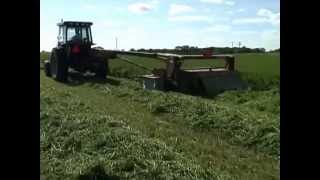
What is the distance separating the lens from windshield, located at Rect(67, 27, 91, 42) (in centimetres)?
2042

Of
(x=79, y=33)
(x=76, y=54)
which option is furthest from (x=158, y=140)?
(x=79, y=33)

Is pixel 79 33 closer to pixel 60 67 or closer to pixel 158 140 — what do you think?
pixel 60 67

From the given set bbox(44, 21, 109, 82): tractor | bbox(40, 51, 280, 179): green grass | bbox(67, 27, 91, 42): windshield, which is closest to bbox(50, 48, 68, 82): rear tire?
bbox(44, 21, 109, 82): tractor

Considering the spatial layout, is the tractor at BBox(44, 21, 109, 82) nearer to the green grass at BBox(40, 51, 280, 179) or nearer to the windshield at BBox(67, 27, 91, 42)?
the windshield at BBox(67, 27, 91, 42)

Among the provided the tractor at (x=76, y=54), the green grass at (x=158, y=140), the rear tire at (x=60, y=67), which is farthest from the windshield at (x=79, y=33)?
the green grass at (x=158, y=140)

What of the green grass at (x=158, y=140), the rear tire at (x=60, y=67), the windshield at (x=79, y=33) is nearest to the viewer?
the green grass at (x=158, y=140)

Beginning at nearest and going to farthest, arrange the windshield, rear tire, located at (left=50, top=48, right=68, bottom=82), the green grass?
1. the green grass
2. rear tire, located at (left=50, top=48, right=68, bottom=82)
3. the windshield

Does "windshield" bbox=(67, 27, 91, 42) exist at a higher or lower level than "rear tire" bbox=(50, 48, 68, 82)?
higher

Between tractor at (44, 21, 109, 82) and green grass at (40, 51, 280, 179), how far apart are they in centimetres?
618

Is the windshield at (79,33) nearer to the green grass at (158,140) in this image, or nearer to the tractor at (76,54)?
the tractor at (76,54)

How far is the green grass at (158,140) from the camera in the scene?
5.92 metres
